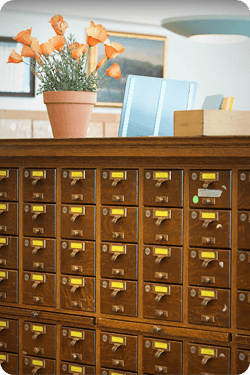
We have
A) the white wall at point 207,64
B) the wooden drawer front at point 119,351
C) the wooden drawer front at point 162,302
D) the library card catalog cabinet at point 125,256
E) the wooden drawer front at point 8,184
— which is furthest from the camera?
the white wall at point 207,64

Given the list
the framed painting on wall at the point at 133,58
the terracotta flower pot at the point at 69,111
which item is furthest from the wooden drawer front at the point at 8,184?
the framed painting on wall at the point at 133,58

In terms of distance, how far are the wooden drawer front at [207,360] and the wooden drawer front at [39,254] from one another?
2.93 feet

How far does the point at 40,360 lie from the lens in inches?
115

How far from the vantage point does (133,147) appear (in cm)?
257

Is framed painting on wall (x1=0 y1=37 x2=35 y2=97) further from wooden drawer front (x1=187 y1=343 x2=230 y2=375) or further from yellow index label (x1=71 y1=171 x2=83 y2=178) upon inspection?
wooden drawer front (x1=187 y1=343 x2=230 y2=375)

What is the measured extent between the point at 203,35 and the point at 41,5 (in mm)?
1311

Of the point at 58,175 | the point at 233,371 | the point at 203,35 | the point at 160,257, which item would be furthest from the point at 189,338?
the point at 203,35

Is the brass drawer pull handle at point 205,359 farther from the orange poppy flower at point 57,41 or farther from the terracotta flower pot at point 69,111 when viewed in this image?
the orange poppy flower at point 57,41

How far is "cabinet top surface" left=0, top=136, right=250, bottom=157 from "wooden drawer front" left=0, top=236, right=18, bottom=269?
50cm

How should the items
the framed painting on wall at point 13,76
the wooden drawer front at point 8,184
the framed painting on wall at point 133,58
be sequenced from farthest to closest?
the framed painting on wall at point 133,58
the framed painting on wall at point 13,76
the wooden drawer front at point 8,184

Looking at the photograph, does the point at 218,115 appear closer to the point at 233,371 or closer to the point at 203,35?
the point at 233,371

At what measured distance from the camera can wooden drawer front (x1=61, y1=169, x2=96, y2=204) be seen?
275 cm

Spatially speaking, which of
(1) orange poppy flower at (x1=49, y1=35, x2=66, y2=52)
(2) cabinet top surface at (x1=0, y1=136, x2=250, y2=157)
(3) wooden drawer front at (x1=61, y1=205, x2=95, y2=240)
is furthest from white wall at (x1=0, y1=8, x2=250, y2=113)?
(3) wooden drawer front at (x1=61, y1=205, x2=95, y2=240)

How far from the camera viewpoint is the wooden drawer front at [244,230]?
2455 mm
